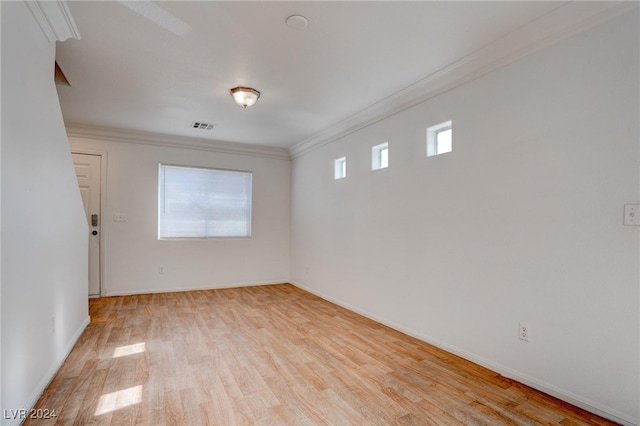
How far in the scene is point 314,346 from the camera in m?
2.94

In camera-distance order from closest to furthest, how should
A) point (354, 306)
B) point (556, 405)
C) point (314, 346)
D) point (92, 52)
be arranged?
1. point (556, 405)
2. point (92, 52)
3. point (314, 346)
4. point (354, 306)

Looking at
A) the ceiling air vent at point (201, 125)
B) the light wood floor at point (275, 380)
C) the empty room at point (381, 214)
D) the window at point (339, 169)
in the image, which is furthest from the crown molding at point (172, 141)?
the light wood floor at point (275, 380)

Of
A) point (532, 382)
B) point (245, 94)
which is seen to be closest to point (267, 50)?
point (245, 94)

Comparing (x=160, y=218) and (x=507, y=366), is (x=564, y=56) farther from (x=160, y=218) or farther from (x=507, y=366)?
(x=160, y=218)

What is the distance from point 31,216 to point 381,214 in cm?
304

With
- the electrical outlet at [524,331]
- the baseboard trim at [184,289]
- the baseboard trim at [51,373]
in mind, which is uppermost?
the electrical outlet at [524,331]

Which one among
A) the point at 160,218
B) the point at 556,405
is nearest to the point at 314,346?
the point at 556,405

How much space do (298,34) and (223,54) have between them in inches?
27.1

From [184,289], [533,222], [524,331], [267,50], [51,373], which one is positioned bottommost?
[184,289]

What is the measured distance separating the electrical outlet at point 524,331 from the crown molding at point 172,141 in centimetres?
468

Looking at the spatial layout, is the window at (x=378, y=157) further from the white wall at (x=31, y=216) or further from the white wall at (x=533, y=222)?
the white wall at (x=31, y=216)

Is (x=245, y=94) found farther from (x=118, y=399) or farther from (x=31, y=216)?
(x=118, y=399)

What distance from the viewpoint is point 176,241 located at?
5160 mm

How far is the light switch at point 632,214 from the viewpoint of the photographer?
5.82 ft
